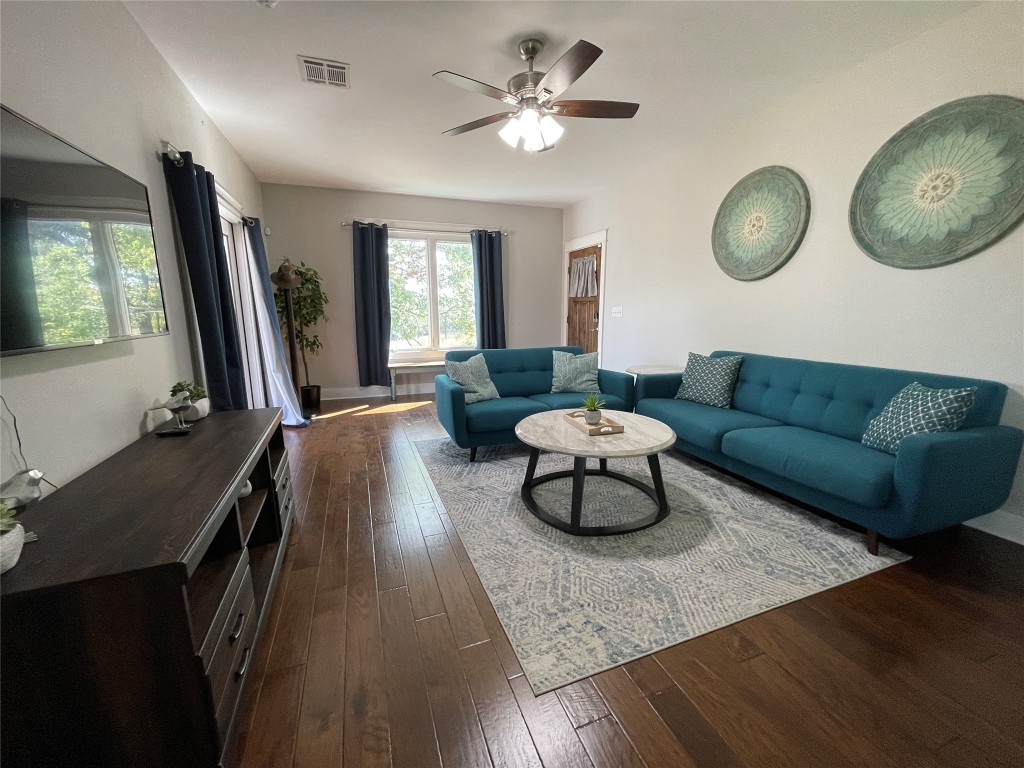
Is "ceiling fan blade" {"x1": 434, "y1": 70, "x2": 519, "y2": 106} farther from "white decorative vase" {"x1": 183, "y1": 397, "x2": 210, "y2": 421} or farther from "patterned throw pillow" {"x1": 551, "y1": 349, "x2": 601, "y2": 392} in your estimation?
"patterned throw pillow" {"x1": 551, "y1": 349, "x2": 601, "y2": 392}

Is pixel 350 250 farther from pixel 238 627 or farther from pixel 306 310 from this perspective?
pixel 238 627

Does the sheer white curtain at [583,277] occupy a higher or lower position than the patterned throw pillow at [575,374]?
higher

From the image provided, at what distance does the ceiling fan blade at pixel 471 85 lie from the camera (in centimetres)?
187

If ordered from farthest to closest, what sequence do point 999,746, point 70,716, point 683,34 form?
point 683,34, point 999,746, point 70,716

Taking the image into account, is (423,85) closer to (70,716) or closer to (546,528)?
(546,528)

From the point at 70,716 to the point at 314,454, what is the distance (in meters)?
2.55

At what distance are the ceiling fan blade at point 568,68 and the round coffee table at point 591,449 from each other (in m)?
1.69

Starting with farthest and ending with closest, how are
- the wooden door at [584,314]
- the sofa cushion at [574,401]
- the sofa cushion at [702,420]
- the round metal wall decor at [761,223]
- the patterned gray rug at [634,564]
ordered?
the wooden door at [584,314], the sofa cushion at [574,401], the round metal wall decor at [761,223], the sofa cushion at [702,420], the patterned gray rug at [634,564]

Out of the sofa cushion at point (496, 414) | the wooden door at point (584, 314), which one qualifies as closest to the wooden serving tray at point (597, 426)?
the sofa cushion at point (496, 414)

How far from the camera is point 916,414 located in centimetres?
195

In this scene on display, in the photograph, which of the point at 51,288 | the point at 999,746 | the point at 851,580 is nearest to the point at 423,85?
the point at 51,288

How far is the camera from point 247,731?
1143 mm

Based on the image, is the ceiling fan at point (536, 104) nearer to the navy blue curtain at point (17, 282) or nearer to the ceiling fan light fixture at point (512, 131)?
the ceiling fan light fixture at point (512, 131)

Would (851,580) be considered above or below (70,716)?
below
